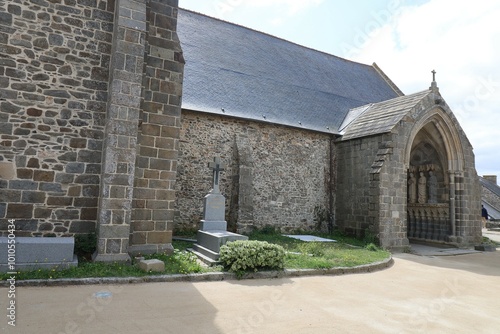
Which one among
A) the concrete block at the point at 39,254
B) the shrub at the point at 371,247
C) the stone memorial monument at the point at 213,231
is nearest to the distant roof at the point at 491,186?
the shrub at the point at 371,247

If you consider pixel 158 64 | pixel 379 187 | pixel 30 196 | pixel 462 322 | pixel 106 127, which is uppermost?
pixel 158 64

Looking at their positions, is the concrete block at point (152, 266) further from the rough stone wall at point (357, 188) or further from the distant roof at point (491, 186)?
the distant roof at point (491, 186)

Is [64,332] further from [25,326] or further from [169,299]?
[169,299]

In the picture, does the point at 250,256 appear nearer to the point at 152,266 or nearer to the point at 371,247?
the point at 152,266

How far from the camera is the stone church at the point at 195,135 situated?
648 cm

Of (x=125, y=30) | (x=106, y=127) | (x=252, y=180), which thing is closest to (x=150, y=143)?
(x=106, y=127)

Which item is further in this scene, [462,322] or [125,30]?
[125,30]

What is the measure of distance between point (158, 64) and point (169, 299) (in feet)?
17.1

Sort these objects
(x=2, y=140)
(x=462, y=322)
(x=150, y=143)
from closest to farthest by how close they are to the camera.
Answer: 1. (x=462, y=322)
2. (x=2, y=140)
3. (x=150, y=143)

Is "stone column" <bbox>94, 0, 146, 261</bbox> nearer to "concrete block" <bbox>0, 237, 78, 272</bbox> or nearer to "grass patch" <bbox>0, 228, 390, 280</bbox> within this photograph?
"grass patch" <bbox>0, 228, 390, 280</bbox>

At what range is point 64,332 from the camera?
11.1ft

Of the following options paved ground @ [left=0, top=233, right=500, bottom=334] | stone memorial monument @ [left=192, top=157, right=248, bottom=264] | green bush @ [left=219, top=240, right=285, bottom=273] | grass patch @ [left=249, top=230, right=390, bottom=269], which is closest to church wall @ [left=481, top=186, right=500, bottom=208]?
grass patch @ [left=249, top=230, right=390, bottom=269]

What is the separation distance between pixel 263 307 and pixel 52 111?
18.4ft

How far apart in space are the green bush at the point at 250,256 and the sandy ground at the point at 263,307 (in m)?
0.35
